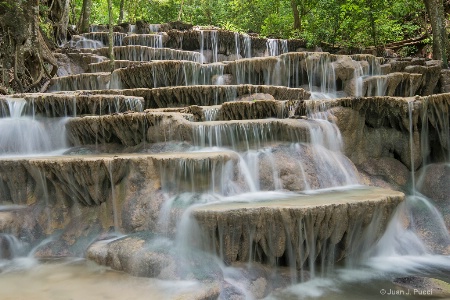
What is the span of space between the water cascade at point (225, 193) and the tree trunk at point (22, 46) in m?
3.89

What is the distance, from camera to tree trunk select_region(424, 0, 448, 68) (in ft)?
41.9

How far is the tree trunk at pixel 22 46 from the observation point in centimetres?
1187

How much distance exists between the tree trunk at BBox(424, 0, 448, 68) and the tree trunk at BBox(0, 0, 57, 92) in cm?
1257

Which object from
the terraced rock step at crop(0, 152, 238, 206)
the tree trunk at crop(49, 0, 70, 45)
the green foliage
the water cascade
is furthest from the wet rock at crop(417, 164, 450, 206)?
the tree trunk at crop(49, 0, 70, 45)

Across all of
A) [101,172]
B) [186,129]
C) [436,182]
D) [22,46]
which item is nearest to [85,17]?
[22,46]

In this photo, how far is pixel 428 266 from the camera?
247 inches

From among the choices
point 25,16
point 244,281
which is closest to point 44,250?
point 244,281

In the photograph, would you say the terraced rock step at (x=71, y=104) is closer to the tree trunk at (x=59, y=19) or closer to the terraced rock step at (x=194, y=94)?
the terraced rock step at (x=194, y=94)

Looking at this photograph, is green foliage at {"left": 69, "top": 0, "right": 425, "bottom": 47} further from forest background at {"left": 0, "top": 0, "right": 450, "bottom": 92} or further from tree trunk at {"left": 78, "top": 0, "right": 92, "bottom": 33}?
tree trunk at {"left": 78, "top": 0, "right": 92, "bottom": 33}

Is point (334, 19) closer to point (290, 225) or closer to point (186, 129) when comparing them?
point (186, 129)

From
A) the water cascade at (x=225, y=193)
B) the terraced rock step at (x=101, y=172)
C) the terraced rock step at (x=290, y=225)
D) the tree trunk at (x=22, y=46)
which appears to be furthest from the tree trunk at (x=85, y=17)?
the terraced rock step at (x=290, y=225)

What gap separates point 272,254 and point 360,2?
46.0 ft

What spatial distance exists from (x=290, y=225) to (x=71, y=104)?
230 inches

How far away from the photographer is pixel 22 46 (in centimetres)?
1227
